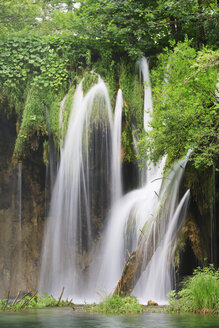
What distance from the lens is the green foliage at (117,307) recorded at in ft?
39.6

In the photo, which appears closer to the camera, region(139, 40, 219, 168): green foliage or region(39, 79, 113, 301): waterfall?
region(139, 40, 219, 168): green foliage

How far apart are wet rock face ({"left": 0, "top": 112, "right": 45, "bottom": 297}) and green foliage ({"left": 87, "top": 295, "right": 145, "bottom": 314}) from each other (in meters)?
8.64

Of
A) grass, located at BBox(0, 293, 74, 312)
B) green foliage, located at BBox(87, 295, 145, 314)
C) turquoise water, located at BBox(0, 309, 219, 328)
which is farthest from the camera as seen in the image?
Result: grass, located at BBox(0, 293, 74, 312)

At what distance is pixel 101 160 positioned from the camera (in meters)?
19.0

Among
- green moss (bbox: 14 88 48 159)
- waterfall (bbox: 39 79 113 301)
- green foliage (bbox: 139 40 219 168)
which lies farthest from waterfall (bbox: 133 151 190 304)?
green moss (bbox: 14 88 48 159)

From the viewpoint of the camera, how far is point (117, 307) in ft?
40.3

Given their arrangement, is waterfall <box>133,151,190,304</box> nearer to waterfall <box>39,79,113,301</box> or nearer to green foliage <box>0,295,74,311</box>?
green foliage <box>0,295,74,311</box>

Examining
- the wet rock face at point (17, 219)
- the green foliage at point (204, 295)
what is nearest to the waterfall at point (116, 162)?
the wet rock face at point (17, 219)

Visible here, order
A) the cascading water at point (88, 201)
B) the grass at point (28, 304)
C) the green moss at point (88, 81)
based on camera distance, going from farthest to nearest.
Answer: the green moss at point (88, 81) → the cascading water at point (88, 201) → the grass at point (28, 304)

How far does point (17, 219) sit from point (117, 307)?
10.2 meters

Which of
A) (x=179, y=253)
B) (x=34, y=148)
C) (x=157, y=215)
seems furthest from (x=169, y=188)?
(x=34, y=148)

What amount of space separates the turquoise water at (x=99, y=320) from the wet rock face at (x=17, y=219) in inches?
358

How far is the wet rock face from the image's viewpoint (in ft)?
68.6

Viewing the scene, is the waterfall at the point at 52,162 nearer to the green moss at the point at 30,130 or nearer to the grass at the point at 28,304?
the green moss at the point at 30,130
